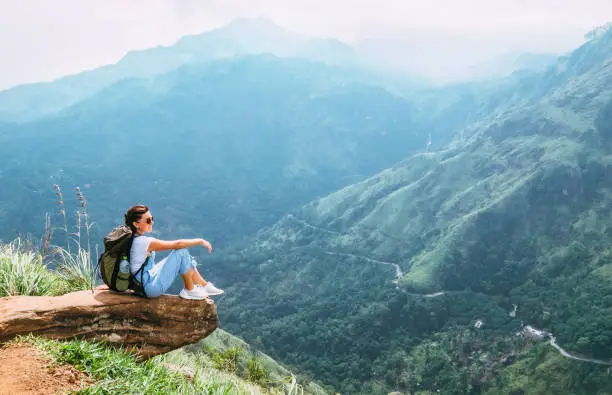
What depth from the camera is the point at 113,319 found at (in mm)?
8906

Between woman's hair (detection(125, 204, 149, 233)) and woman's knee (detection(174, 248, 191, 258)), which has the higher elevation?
woman's hair (detection(125, 204, 149, 233))

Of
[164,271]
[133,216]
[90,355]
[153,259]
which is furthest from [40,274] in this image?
[90,355]

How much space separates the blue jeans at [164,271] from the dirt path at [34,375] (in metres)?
2.44

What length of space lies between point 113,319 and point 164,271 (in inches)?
56.2

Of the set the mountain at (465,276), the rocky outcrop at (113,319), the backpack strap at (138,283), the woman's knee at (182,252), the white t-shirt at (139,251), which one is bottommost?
the mountain at (465,276)

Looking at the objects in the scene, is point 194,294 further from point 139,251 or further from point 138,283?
point 139,251

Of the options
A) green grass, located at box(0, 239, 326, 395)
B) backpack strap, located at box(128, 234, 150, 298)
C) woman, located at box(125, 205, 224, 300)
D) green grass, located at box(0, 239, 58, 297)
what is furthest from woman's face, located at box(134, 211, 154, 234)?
green grass, located at box(0, 239, 58, 297)

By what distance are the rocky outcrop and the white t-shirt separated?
953 mm

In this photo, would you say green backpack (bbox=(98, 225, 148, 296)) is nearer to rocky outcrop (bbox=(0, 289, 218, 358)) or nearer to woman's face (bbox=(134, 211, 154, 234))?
woman's face (bbox=(134, 211, 154, 234))

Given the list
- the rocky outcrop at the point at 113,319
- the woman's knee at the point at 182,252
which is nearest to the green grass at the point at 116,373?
the rocky outcrop at the point at 113,319

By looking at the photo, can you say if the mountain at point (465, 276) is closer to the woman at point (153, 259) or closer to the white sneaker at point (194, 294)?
the white sneaker at point (194, 294)

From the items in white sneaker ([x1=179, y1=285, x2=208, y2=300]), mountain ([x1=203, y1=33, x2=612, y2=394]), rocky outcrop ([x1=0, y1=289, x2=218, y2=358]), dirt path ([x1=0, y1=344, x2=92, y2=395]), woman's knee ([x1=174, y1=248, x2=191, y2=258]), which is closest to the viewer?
dirt path ([x1=0, y1=344, x2=92, y2=395])

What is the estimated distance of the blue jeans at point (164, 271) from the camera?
357 inches

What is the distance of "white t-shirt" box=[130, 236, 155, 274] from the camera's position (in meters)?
8.77
